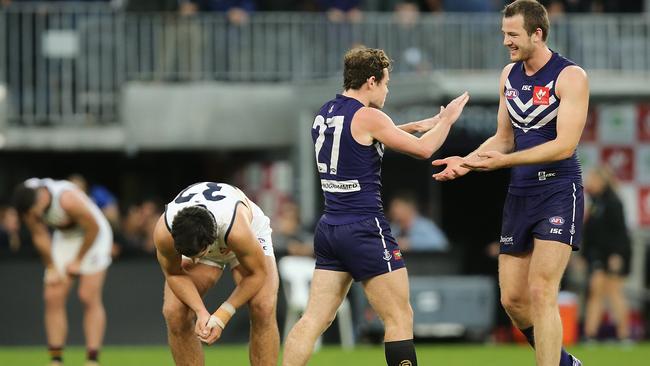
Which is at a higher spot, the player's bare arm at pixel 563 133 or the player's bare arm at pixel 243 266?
the player's bare arm at pixel 563 133

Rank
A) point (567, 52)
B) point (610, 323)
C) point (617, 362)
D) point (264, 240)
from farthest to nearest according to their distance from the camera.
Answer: point (567, 52) → point (610, 323) → point (617, 362) → point (264, 240)

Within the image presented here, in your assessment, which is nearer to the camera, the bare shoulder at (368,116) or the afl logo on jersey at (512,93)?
the bare shoulder at (368,116)

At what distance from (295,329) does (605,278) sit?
8.76 metres

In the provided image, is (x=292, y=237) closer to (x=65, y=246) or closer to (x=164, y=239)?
(x=65, y=246)

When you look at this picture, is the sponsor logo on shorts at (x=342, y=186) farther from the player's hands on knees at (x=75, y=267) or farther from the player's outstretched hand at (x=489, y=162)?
the player's hands on knees at (x=75, y=267)

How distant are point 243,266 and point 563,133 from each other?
7.01 feet

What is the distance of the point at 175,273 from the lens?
908 centimetres

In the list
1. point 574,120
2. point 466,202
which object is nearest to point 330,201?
point 574,120

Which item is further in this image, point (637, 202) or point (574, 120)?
point (637, 202)

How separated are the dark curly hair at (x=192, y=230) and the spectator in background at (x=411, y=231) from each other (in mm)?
9134

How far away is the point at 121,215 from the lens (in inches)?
939

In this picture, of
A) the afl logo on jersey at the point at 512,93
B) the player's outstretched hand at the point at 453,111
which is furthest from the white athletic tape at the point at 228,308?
the afl logo on jersey at the point at 512,93

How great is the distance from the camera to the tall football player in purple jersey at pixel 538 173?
29.5 feet

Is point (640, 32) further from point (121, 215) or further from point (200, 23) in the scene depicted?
point (121, 215)
